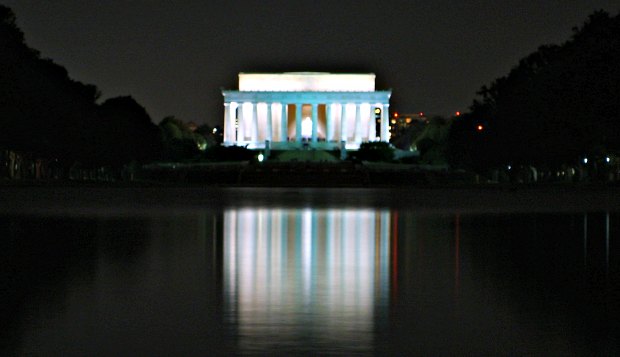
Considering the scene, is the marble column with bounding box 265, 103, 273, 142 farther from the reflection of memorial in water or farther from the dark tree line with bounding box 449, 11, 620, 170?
the reflection of memorial in water

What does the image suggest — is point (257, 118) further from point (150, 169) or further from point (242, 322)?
point (242, 322)

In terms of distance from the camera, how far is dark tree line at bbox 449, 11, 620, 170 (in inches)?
2500

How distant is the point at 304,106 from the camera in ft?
499

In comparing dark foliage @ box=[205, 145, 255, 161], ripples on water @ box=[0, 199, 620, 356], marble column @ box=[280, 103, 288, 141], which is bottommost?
ripples on water @ box=[0, 199, 620, 356]

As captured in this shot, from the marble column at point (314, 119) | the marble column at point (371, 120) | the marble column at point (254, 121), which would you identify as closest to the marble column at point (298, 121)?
the marble column at point (314, 119)

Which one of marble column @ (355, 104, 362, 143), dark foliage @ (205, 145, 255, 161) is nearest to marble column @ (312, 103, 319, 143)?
marble column @ (355, 104, 362, 143)

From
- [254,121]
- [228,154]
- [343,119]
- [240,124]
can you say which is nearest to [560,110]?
[228,154]

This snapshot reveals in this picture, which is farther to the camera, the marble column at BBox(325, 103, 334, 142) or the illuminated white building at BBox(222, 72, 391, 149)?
→ the marble column at BBox(325, 103, 334, 142)

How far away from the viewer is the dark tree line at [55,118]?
70312 mm

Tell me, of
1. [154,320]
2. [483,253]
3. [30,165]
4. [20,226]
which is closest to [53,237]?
[20,226]

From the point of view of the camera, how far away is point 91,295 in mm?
15195

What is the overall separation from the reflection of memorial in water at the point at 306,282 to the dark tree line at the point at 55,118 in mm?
42233

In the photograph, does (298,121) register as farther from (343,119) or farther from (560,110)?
(560,110)

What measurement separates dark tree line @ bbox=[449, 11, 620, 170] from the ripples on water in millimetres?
35479
